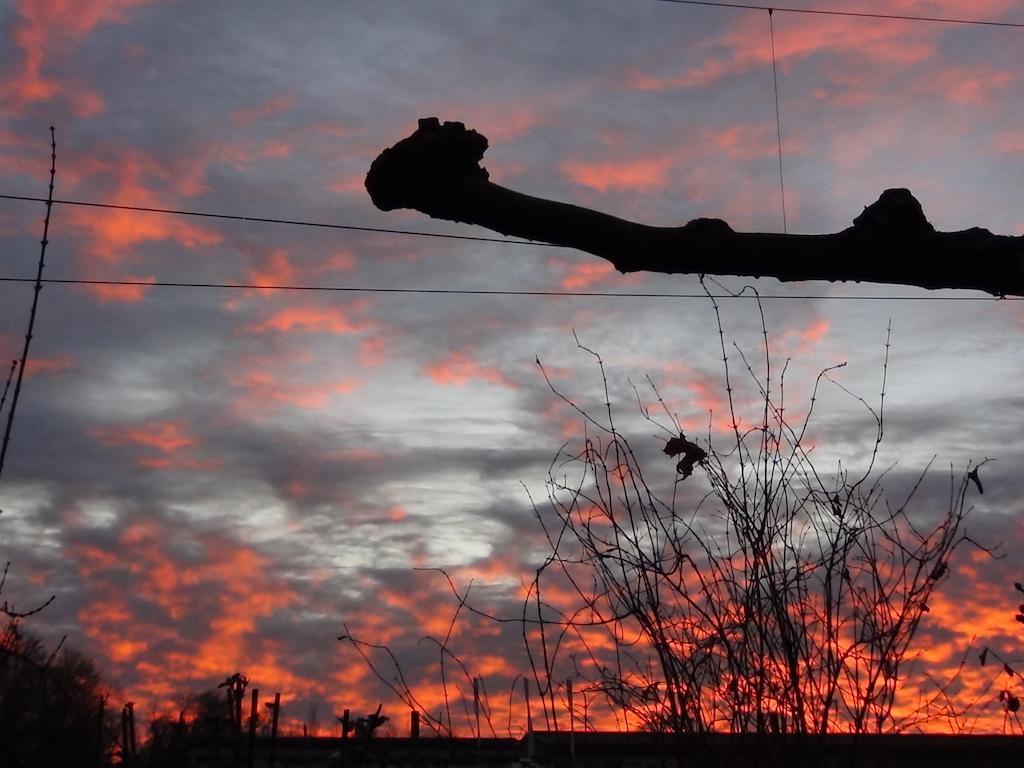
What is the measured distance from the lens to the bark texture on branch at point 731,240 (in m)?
3.44

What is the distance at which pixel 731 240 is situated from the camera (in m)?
3.45

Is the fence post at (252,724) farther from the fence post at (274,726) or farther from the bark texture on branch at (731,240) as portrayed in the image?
the bark texture on branch at (731,240)

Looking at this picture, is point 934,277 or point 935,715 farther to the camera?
point 935,715

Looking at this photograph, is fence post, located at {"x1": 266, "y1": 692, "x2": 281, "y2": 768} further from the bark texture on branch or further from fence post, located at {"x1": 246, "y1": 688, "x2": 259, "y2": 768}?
the bark texture on branch

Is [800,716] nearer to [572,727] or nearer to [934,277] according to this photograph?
[572,727]

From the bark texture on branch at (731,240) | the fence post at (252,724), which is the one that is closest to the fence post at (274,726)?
the fence post at (252,724)

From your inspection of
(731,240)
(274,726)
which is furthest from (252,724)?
(731,240)

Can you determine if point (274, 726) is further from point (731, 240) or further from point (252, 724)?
point (731, 240)

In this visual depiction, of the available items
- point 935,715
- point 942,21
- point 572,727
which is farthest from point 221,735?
point 942,21

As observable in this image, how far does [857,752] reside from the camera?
3678mm

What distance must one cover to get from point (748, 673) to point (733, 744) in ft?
0.78

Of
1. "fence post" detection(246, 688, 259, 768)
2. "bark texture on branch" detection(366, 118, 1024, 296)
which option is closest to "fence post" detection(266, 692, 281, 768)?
"fence post" detection(246, 688, 259, 768)

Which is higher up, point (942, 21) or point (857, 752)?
point (942, 21)

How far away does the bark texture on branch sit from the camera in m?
3.44
